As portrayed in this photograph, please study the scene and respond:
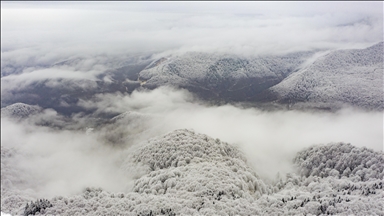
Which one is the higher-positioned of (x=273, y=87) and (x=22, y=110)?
(x=273, y=87)

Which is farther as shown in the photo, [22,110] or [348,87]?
[22,110]

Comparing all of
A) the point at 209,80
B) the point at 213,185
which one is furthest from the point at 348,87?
the point at 213,185

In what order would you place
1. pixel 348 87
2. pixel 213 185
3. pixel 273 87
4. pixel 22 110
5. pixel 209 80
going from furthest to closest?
pixel 273 87 → pixel 22 110 → pixel 209 80 → pixel 348 87 → pixel 213 185

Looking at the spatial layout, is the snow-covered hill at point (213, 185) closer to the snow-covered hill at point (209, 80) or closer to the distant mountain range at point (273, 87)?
the snow-covered hill at point (209, 80)

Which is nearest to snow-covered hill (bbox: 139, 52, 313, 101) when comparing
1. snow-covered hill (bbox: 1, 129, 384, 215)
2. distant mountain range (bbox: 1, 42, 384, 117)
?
distant mountain range (bbox: 1, 42, 384, 117)

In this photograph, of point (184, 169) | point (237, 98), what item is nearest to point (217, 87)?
point (237, 98)

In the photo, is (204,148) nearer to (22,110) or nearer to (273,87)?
(273,87)

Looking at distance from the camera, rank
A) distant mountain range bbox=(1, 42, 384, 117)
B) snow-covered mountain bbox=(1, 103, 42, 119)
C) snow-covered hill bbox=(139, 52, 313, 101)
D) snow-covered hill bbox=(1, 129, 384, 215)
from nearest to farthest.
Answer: snow-covered hill bbox=(1, 129, 384, 215), distant mountain range bbox=(1, 42, 384, 117), snow-covered hill bbox=(139, 52, 313, 101), snow-covered mountain bbox=(1, 103, 42, 119)

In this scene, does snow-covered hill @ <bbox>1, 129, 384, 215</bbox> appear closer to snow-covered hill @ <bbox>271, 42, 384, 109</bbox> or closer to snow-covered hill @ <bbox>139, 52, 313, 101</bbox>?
snow-covered hill @ <bbox>139, 52, 313, 101</bbox>

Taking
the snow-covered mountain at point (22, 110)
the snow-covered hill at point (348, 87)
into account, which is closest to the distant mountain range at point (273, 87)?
the snow-covered hill at point (348, 87)
